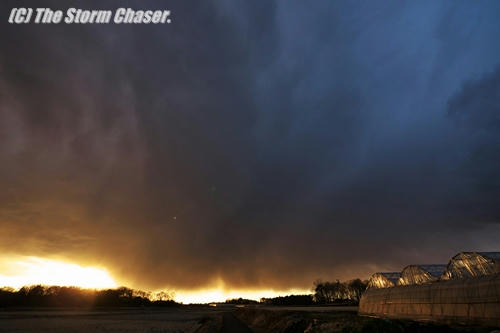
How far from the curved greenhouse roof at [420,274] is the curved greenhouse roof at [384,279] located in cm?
554

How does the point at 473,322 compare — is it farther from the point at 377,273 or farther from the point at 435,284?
the point at 377,273

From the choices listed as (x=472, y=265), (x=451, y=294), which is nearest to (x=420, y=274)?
(x=472, y=265)

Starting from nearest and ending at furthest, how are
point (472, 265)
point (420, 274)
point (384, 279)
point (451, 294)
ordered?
point (451, 294)
point (472, 265)
point (420, 274)
point (384, 279)

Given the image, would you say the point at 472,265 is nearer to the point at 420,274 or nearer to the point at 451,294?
the point at 451,294

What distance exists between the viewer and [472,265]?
41.0 meters

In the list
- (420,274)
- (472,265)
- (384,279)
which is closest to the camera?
Answer: (472,265)

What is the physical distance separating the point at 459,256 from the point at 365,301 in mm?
27982

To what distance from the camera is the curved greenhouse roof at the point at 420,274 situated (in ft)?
166

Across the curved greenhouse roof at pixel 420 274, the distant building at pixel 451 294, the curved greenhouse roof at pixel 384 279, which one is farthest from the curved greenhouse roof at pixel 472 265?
the curved greenhouse roof at pixel 384 279

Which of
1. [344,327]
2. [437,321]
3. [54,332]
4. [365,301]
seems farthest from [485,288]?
[54,332]

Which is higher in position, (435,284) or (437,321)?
(435,284)

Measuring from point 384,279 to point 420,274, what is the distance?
14019mm

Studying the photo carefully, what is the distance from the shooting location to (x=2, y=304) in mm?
191750

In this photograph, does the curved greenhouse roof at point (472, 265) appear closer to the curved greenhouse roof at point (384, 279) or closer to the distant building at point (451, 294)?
the distant building at point (451, 294)
